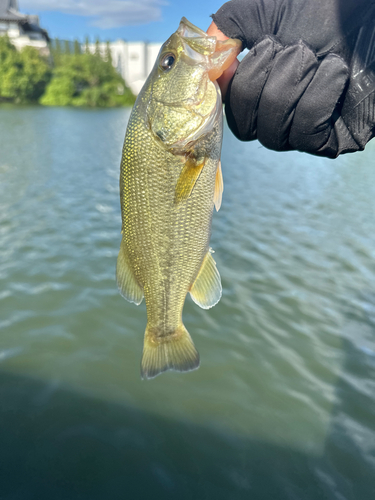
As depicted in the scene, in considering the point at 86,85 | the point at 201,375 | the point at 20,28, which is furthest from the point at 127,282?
the point at 20,28

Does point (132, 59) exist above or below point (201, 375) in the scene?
above

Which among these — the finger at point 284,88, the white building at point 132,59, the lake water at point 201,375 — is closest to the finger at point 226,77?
the finger at point 284,88

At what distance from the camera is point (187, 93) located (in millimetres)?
1981

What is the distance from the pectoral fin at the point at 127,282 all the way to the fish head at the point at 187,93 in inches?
31.4

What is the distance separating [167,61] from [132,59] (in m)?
85.4

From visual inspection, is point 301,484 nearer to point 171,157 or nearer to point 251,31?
point 171,157

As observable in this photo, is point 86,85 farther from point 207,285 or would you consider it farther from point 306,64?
point 306,64

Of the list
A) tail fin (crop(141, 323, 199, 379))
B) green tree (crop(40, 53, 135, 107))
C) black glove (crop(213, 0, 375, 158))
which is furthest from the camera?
green tree (crop(40, 53, 135, 107))

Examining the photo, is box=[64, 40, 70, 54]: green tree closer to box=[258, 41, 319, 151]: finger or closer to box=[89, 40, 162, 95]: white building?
box=[89, 40, 162, 95]: white building

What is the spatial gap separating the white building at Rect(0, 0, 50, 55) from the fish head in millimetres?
73965

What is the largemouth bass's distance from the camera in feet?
6.35

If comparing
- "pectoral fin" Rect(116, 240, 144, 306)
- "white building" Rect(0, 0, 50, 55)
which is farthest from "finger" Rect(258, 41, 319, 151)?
"white building" Rect(0, 0, 50, 55)

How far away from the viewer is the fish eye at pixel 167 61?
2037 mm

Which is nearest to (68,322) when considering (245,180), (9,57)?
(245,180)
